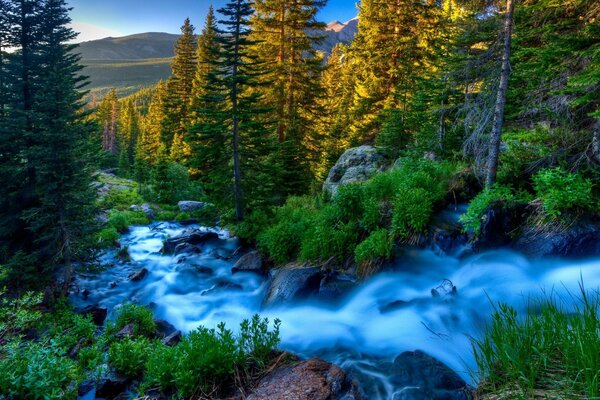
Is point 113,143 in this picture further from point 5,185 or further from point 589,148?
point 589,148

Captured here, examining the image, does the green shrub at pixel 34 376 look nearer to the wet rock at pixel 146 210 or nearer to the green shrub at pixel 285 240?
the green shrub at pixel 285 240

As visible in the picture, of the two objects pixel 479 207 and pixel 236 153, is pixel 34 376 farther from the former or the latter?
pixel 236 153

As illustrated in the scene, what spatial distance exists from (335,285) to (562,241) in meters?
5.75

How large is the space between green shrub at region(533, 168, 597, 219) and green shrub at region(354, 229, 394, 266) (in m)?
4.03

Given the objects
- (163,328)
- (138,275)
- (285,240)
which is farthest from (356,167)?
(163,328)

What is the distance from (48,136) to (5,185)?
15.0 ft

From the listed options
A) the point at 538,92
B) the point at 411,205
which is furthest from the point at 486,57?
the point at 411,205

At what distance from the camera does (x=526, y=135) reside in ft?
31.6

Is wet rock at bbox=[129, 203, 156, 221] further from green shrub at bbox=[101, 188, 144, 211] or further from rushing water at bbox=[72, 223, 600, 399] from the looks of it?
rushing water at bbox=[72, 223, 600, 399]

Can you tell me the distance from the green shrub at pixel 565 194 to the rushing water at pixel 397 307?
1344 millimetres

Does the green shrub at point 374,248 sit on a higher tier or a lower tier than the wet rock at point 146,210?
higher

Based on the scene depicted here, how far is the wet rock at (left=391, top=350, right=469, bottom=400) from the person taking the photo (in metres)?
4.74

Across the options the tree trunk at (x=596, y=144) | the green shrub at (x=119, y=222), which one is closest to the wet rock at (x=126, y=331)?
the tree trunk at (x=596, y=144)

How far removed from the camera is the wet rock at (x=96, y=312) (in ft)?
37.7
